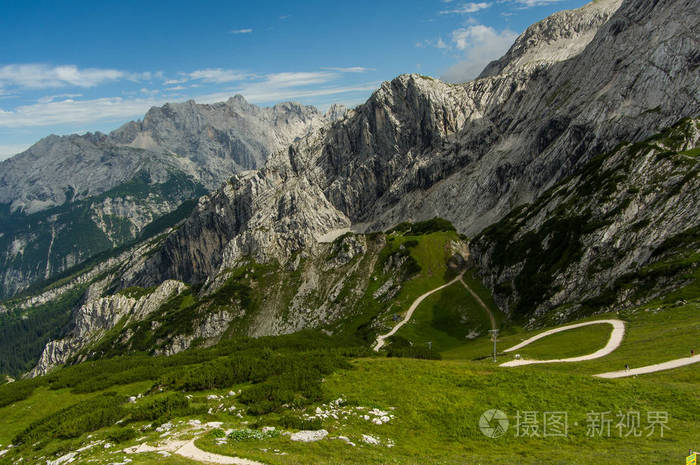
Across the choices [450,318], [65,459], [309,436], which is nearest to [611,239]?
[450,318]

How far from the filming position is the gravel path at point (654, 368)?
4450cm

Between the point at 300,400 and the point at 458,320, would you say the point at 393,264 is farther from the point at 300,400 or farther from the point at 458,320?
the point at 300,400

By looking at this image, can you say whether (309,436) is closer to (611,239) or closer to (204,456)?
(204,456)

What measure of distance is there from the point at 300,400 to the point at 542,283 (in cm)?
9081

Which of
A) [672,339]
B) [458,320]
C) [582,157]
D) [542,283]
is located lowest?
[458,320]

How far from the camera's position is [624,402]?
112 feet

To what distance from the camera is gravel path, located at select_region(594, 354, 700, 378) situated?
Result: 44500 millimetres

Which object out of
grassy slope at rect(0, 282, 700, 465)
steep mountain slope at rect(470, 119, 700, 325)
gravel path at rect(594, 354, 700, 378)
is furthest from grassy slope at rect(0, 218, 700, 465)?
steep mountain slope at rect(470, 119, 700, 325)

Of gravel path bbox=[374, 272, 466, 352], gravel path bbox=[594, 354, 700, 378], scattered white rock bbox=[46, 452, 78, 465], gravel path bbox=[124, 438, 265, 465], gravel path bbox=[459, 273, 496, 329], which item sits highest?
gravel path bbox=[124, 438, 265, 465]

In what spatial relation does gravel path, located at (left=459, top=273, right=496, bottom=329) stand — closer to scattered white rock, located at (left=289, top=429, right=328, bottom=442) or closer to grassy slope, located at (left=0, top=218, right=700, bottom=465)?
grassy slope, located at (left=0, top=218, right=700, bottom=465)

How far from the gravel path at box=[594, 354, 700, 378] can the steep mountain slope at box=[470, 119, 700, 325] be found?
36.0m

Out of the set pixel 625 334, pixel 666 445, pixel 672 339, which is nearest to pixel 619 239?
pixel 625 334

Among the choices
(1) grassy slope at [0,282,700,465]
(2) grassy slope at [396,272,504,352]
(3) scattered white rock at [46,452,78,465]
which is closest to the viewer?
(1) grassy slope at [0,282,700,465]

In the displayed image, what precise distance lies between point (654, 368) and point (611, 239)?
2686 inches
